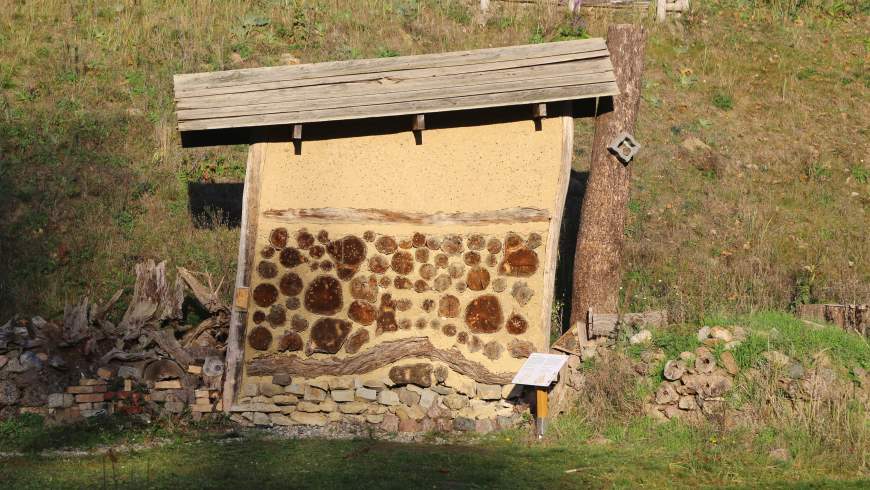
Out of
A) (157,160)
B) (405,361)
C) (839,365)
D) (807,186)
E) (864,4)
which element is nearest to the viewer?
(839,365)

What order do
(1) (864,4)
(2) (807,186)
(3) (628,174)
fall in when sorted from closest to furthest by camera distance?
1. (3) (628,174)
2. (2) (807,186)
3. (1) (864,4)

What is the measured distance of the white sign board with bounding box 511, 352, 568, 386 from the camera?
32.6 ft

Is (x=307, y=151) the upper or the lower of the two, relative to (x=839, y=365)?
upper

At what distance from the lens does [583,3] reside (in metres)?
22.0

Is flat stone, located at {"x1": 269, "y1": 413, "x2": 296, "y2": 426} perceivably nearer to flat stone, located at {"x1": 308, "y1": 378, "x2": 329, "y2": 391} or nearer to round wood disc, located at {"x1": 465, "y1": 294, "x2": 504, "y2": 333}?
flat stone, located at {"x1": 308, "y1": 378, "x2": 329, "y2": 391}

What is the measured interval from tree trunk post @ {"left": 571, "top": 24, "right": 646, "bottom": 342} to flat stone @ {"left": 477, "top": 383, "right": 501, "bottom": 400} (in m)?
1.38

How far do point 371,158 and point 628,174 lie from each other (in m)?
3.00

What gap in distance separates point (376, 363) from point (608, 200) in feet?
10.7

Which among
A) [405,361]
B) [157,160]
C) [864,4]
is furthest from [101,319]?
[864,4]

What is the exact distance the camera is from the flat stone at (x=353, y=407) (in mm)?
10922

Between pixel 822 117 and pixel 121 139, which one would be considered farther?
pixel 822 117

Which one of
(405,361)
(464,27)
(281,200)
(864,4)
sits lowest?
(405,361)

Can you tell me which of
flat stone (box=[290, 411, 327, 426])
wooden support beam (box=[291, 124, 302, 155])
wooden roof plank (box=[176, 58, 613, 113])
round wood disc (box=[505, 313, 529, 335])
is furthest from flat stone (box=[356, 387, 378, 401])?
wooden roof plank (box=[176, 58, 613, 113])

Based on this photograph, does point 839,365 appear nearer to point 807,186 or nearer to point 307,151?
point 307,151
